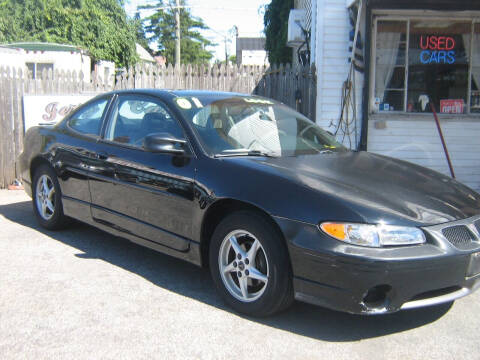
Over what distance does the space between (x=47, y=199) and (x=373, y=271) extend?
390cm

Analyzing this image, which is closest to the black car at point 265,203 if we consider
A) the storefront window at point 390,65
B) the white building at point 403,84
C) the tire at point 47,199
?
the tire at point 47,199

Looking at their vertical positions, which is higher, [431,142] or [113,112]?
[113,112]

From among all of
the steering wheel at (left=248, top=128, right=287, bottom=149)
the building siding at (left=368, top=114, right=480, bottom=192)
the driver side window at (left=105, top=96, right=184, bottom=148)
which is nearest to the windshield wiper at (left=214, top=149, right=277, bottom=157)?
the steering wheel at (left=248, top=128, right=287, bottom=149)

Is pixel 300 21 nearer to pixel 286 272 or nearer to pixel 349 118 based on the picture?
pixel 349 118

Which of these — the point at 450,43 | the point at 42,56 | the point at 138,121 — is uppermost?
the point at 42,56

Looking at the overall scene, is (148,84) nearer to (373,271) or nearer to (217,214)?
(217,214)

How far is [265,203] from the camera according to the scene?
334 cm

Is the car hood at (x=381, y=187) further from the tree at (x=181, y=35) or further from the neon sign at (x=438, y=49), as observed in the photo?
the tree at (x=181, y=35)

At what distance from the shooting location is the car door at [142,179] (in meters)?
3.93

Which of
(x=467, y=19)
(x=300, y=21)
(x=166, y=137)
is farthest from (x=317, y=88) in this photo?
(x=166, y=137)

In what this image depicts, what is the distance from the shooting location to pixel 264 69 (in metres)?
9.51

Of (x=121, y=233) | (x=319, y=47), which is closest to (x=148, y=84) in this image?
(x=319, y=47)

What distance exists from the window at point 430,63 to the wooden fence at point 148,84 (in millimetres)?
1375

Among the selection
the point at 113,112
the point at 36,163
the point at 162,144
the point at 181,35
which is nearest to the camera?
the point at 162,144
